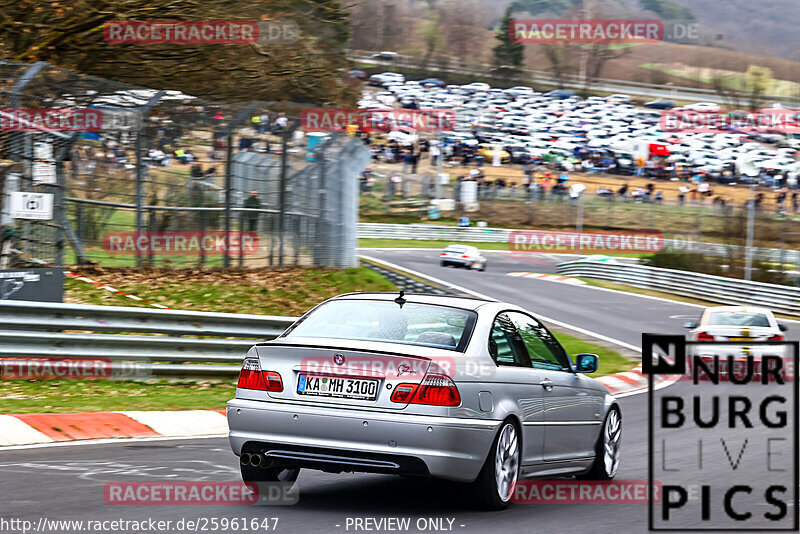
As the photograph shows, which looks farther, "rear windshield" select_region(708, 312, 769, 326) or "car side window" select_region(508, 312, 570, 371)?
"rear windshield" select_region(708, 312, 769, 326)

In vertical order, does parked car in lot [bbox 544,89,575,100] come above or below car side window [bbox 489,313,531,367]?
above

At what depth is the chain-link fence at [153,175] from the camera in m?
13.5

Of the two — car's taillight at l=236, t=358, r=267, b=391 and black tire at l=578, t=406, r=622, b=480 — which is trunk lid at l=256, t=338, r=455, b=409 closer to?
car's taillight at l=236, t=358, r=267, b=391

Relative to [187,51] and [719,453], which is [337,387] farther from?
[187,51]

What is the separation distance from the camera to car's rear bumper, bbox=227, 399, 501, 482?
6.16 m

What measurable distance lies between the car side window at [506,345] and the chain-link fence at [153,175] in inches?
283

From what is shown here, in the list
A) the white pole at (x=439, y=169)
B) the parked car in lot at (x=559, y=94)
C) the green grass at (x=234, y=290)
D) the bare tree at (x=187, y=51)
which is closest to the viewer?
the green grass at (x=234, y=290)

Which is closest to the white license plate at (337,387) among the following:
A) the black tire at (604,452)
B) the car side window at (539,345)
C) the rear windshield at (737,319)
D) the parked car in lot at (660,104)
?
the car side window at (539,345)

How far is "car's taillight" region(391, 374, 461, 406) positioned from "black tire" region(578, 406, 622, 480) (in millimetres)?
2388

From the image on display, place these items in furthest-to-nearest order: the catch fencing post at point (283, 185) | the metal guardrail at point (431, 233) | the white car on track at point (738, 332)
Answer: the metal guardrail at point (431, 233)
the white car on track at point (738, 332)
the catch fencing post at point (283, 185)

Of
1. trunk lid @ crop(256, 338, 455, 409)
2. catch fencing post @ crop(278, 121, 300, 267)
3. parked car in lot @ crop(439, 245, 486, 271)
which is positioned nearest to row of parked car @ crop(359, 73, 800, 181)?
parked car in lot @ crop(439, 245, 486, 271)

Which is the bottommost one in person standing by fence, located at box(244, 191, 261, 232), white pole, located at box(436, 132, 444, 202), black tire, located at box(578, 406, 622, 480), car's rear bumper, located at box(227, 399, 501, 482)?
black tire, located at box(578, 406, 622, 480)

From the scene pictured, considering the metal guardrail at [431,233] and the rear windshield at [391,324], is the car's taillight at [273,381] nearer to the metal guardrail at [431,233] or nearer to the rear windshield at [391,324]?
the rear windshield at [391,324]

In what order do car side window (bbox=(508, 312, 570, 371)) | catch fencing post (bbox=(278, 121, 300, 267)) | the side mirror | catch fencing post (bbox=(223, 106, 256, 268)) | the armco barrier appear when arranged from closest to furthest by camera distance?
1. car side window (bbox=(508, 312, 570, 371))
2. the side mirror
3. catch fencing post (bbox=(223, 106, 256, 268))
4. catch fencing post (bbox=(278, 121, 300, 267))
5. the armco barrier
